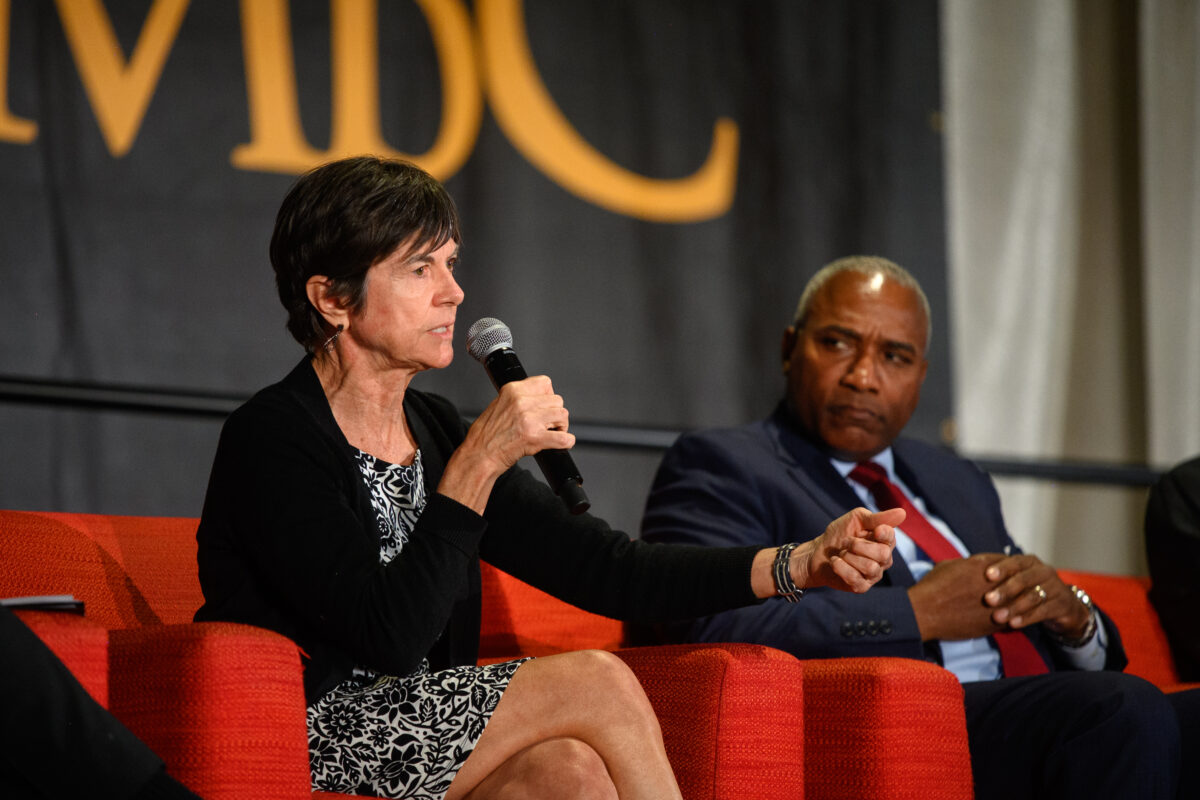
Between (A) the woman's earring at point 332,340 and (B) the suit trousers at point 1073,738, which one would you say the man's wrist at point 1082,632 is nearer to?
(B) the suit trousers at point 1073,738

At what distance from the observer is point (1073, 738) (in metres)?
1.89

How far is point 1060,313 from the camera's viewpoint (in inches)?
161

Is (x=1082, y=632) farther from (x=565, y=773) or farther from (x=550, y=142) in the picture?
(x=550, y=142)

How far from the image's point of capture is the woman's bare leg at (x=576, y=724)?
4.78 ft

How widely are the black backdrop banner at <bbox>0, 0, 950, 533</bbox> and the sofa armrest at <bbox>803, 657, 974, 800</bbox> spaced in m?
1.44

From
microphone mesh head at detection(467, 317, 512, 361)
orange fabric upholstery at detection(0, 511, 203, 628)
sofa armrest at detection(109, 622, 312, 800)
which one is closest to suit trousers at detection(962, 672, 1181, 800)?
microphone mesh head at detection(467, 317, 512, 361)

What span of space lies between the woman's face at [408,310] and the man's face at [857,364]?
90cm

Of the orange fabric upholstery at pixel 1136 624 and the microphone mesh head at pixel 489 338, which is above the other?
the microphone mesh head at pixel 489 338

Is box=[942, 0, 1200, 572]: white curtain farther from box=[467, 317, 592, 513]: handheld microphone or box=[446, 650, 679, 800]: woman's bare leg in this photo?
box=[446, 650, 679, 800]: woman's bare leg

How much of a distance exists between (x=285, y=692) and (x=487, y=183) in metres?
1.88

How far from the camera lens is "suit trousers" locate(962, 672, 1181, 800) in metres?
1.82

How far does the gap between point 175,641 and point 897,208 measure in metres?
2.66

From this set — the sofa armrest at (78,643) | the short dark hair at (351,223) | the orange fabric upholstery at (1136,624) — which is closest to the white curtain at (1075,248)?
the orange fabric upholstery at (1136,624)

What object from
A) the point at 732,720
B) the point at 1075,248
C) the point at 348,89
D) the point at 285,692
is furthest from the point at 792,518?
the point at 1075,248
